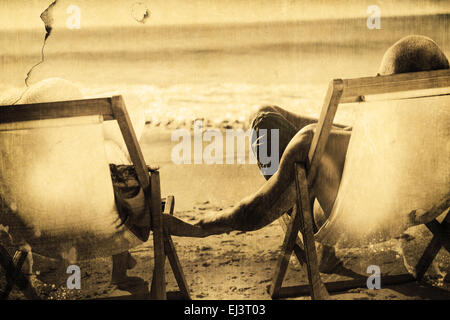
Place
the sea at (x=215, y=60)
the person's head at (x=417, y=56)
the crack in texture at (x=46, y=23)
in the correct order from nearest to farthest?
1. the person's head at (x=417, y=56)
2. the crack in texture at (x=46, y=23)
3. the sea at (x=215, y=60)

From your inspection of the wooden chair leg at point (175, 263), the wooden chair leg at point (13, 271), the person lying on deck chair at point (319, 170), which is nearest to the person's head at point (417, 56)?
the person lying on deck chair at point (319, 170)

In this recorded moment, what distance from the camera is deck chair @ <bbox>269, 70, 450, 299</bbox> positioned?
4.64 feet

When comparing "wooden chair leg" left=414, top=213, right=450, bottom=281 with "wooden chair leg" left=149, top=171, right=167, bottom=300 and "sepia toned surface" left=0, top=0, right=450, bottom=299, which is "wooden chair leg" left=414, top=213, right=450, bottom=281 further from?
"wooden chair leg" left=149, top=171, right=167, bottom=300

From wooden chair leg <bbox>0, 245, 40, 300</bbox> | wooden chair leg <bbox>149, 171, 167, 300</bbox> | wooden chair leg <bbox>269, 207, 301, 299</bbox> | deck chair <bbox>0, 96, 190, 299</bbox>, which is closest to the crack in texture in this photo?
wooden chair leg <bbox>0, 245, 40, 300</bbox>

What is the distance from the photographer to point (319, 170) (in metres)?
1.58

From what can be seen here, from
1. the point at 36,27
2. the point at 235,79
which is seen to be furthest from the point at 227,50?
the point at 36,27

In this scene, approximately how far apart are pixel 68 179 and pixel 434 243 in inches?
55.4

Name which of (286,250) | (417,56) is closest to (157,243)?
(286,250)

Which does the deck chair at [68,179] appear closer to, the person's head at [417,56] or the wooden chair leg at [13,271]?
the wooden chair leg at [13,271]

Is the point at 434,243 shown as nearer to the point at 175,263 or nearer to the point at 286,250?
the point at 286,250

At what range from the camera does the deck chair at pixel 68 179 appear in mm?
1394

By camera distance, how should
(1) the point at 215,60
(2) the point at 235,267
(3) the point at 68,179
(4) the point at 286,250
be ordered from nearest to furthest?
(3) the point at 68,179, (4) the point at 286,250, (2) the point at 235,267, (1) the point at 215,60

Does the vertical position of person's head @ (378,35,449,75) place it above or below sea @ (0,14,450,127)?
below
